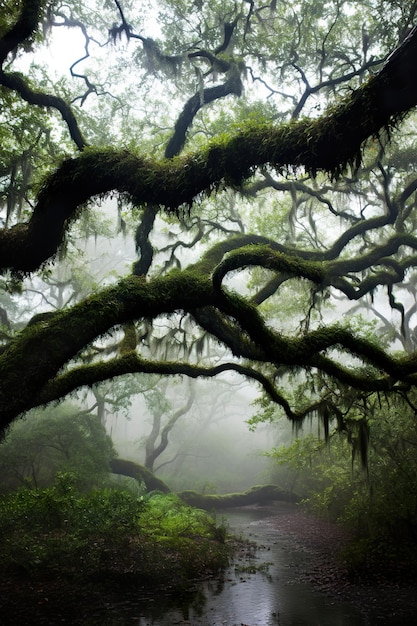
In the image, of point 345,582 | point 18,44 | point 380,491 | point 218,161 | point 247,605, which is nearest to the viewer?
point 218,161

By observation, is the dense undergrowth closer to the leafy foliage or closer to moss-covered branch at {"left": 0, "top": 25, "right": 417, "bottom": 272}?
the leafy foliage

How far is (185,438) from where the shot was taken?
38.0m

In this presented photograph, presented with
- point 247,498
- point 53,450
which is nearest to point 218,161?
point 53,450

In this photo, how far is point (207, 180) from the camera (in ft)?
16.5

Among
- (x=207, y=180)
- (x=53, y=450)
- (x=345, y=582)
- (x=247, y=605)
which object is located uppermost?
(x=207, y=180)

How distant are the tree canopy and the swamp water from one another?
3670mm

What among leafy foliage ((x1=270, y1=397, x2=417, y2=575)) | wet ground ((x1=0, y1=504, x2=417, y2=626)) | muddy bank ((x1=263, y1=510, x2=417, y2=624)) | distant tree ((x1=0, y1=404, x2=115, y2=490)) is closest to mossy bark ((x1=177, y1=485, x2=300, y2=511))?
distant tree ((x1=0, y1=404, x2=115, y2=490))

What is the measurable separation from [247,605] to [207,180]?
8.19m

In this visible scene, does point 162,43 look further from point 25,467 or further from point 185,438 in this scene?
point 185,438

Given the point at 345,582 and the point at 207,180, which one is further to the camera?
the point at 345,582

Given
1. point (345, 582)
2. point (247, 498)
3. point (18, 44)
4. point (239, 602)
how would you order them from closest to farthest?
1. point (18, 44)
2. point (239, 602)
3. point (345, 582)
4. point (247, 498)

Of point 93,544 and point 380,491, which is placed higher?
point 380,491

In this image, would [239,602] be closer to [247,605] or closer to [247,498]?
[247,605]

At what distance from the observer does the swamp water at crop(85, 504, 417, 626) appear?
7.36 meters
